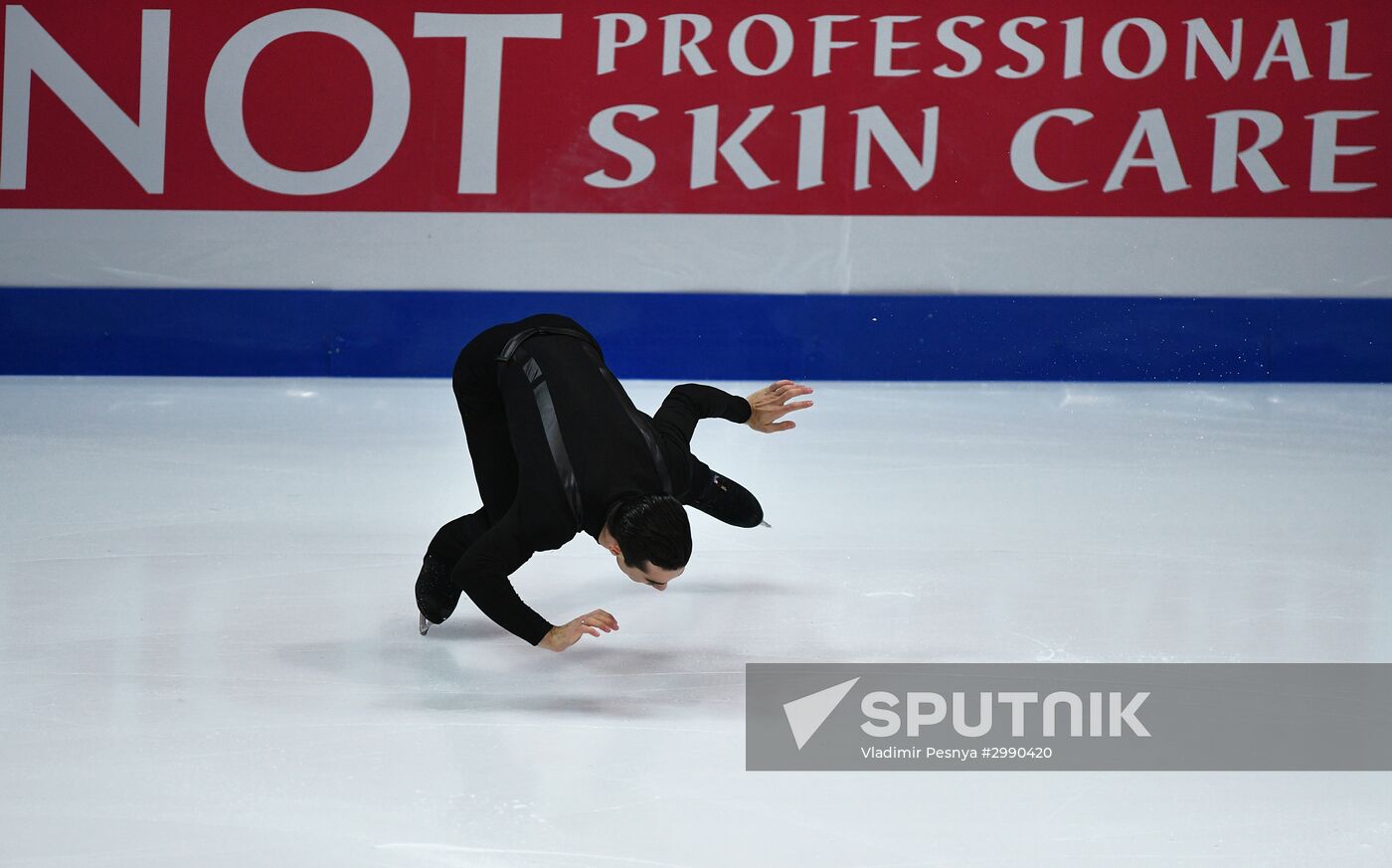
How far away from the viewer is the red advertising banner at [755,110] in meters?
6.73

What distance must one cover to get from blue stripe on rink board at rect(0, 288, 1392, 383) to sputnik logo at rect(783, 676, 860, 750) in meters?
4.32

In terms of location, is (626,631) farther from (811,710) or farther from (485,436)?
(811,710)

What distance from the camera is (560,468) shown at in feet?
8.61

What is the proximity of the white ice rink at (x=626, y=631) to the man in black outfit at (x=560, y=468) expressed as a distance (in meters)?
0.19

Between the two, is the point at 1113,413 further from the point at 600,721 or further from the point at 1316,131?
the point at 600,721

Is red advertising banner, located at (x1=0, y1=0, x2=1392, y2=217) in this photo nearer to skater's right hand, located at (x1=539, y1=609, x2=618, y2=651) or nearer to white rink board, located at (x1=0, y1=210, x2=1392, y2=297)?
white rink board, located at (x1=0, y1=210, x2=1392, y2=297)

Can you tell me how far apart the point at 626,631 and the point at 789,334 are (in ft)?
13.1

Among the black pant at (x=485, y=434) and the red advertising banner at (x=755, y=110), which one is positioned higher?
the red advertising banner at (x=755, y=110)

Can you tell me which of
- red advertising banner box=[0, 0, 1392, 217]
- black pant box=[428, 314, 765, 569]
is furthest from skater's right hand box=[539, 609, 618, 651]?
red advertising banner box=[0, 0, 1392, 217]

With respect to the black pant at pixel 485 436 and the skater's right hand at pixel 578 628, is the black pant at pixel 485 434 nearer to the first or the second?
the black pant at pixel 485 436

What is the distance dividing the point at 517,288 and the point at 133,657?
4225 millimetres

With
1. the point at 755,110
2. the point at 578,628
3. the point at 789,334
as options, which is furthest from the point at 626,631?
the point at 755,110

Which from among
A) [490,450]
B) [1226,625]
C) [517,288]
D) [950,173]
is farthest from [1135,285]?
[490,450]

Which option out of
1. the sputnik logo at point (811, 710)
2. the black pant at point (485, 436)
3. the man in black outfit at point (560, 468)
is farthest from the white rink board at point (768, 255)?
the sputnik logo at point (811, 710)
